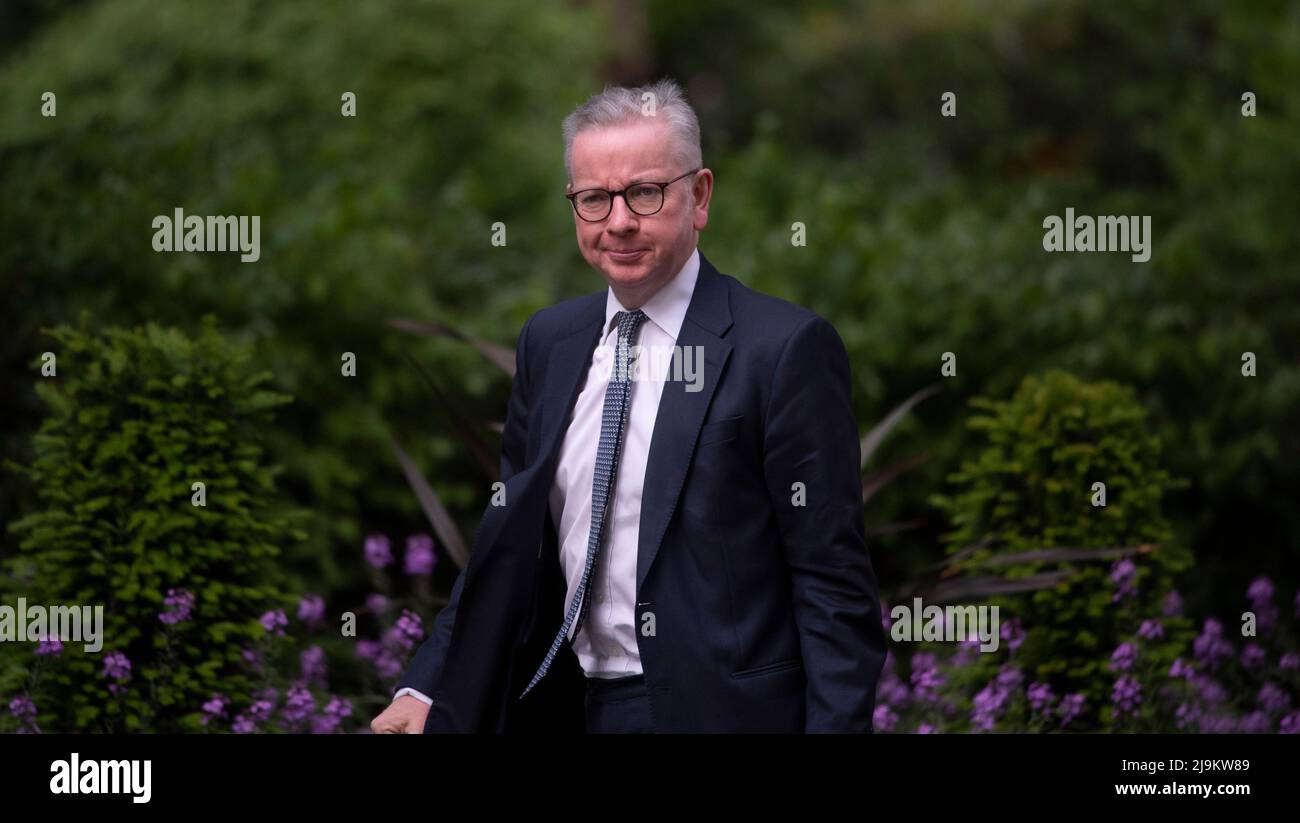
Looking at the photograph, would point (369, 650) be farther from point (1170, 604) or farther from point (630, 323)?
point (1170, 604)

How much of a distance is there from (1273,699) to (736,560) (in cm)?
246

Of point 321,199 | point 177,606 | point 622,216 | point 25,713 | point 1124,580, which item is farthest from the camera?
point 321,199

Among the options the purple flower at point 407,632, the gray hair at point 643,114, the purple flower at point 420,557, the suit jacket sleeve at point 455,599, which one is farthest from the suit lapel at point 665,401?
the purple flower at point 420,557

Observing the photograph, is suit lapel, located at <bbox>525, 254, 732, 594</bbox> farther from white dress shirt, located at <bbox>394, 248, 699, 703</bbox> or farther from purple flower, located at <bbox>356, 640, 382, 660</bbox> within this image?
purple flower, located at <bbox>356, 640, 382, 660</bbox>

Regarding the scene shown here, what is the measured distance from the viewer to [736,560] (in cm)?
264

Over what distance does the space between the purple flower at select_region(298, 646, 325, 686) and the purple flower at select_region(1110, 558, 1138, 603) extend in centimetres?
237

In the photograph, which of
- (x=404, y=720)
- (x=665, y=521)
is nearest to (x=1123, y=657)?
(x=665, y=521)

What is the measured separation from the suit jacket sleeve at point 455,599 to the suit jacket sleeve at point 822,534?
2.10 ft

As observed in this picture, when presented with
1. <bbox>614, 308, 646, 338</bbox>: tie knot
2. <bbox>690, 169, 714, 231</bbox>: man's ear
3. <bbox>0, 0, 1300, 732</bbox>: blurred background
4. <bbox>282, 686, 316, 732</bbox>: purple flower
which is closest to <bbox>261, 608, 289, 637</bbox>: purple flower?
<bbox>0, 0, 1300, 732</bbox>: blurred background

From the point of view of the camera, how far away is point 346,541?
542 cm

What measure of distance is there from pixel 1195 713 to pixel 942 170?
8.34 m

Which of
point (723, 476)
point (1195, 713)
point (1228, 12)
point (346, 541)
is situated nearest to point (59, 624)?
point (346, 541)

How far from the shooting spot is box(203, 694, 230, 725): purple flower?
3.73 metres

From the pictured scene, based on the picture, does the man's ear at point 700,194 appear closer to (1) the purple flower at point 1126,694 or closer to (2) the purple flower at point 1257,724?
(1) the purple flower at point 1126,694
